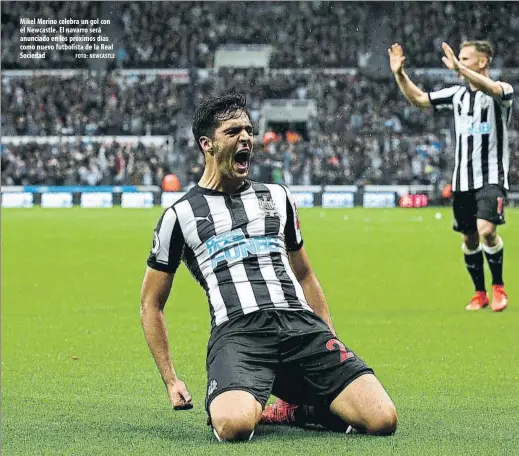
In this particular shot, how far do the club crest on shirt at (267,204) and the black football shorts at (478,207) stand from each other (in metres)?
5.20

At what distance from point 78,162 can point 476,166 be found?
94.0 ft

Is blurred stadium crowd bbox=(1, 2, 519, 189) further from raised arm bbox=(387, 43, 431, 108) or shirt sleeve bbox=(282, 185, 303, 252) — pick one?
shirt sleeve bbox=(282, 185, 303, 252)

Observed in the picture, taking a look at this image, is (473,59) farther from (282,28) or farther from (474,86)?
(282,28)

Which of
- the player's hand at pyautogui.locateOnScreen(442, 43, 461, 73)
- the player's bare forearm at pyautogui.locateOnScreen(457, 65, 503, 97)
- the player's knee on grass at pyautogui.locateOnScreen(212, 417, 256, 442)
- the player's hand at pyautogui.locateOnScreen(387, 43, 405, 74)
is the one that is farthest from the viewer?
the player's hand at pyautogui.locateOnScreen(387, 43, 405, 74)

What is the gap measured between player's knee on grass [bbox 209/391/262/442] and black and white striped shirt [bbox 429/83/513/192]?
6.22 meters

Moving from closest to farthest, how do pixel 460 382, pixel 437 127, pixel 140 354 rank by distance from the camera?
1. pixel 460 382
2. pixel 140 354
3. pixel 437 127

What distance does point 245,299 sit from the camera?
5.73 m

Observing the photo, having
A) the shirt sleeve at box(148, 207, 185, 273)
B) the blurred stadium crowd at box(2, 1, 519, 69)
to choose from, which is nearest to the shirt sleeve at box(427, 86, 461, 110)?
the shirt sleeve at box(148, 207, 185, 273)

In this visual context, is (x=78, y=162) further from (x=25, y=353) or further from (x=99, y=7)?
(x=25, y=353)

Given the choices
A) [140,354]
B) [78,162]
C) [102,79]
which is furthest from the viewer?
[102,79]

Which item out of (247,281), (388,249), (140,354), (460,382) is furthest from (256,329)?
(388,249)

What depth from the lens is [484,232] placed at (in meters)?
10.9

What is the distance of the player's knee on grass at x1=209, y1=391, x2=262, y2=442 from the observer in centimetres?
524

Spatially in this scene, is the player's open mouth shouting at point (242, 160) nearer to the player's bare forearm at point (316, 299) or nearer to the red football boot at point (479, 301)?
the player's bare forearm at point (316, 299)
